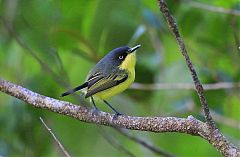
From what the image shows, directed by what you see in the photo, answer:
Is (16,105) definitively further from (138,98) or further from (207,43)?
(207,43)

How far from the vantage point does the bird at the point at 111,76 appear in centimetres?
334

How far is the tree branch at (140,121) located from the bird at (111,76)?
1.22ft

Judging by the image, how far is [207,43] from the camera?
423 centimetres

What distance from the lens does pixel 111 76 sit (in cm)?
351

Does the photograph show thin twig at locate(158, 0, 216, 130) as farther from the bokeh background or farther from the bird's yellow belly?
the bokeh background

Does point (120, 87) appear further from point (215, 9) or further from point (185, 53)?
point (185, 53)

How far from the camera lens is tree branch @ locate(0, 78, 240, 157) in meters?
2.30

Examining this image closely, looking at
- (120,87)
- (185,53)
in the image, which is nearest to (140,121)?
(185,53)

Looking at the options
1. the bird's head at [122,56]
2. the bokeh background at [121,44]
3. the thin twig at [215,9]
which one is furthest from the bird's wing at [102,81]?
the thin twig at [215,9]

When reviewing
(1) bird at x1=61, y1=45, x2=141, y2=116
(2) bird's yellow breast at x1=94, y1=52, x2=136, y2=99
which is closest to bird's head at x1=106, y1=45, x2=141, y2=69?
(1) bird at x1=61, y1=45, x2=141, y2=116

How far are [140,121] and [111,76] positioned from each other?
1.02 metres

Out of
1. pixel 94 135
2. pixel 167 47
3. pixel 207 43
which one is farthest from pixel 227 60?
pixel 94 135

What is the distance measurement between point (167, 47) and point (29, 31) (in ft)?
5.10

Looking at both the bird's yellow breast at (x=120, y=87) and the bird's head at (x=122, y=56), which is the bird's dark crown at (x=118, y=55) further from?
the bird's yellow breast at (x=120, y=87)
